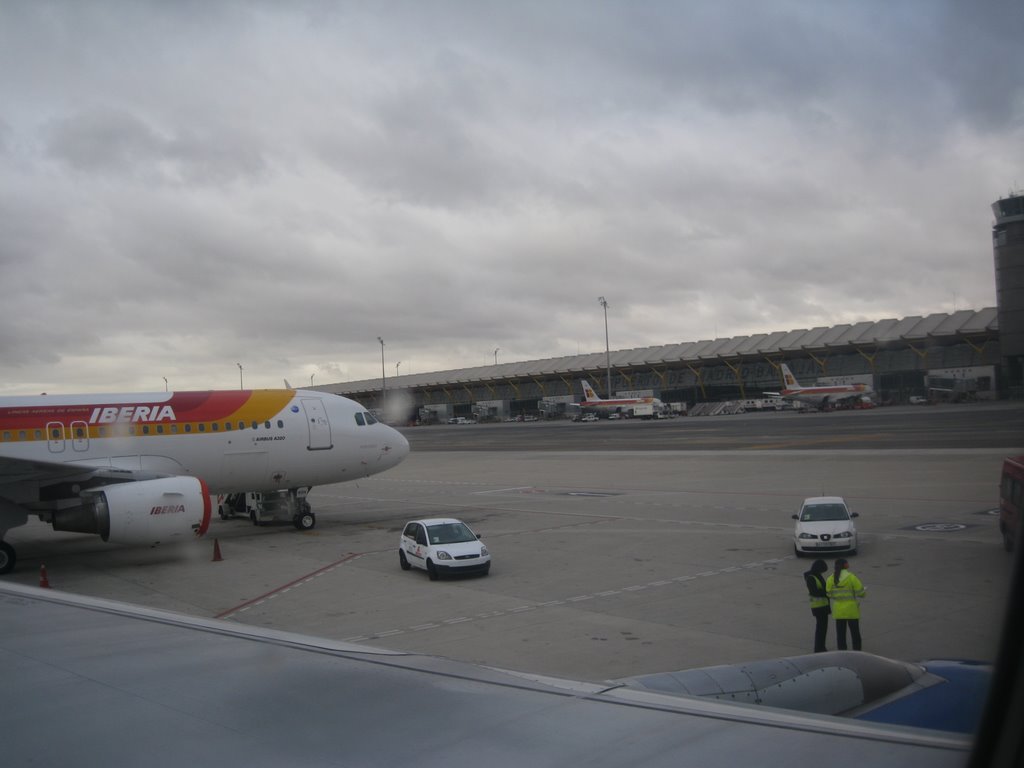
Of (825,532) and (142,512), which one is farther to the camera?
(142,512)


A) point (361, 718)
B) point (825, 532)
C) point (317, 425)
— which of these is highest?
point (317, 425)

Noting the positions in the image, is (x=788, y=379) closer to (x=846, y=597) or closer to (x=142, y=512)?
(x=142, y=512)

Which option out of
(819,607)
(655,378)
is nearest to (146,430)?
(819,607)

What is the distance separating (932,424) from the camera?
6244 cm

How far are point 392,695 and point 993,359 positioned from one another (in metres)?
7.94

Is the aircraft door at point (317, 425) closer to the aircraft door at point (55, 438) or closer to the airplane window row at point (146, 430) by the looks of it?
the airplane window row at point (146, 430)

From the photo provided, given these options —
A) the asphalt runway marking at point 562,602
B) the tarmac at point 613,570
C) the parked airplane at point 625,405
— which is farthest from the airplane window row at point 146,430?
the parked airplane at point 625,405

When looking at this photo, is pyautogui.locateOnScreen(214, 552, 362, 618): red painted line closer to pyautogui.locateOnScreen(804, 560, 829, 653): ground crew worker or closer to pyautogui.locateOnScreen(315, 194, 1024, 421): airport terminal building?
Result: pyautogui.locateOnScreen(804, 560, 829, 653): ground crew worker

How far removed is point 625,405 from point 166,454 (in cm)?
10281

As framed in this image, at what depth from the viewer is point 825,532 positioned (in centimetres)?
2005

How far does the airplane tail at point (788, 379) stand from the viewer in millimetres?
111938

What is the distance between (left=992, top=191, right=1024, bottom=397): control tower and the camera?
6.65 m

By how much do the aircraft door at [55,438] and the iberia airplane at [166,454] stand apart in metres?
0.03

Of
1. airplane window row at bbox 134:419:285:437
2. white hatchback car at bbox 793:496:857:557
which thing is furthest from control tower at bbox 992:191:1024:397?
airplane window row at bbox 134:419:285:437
